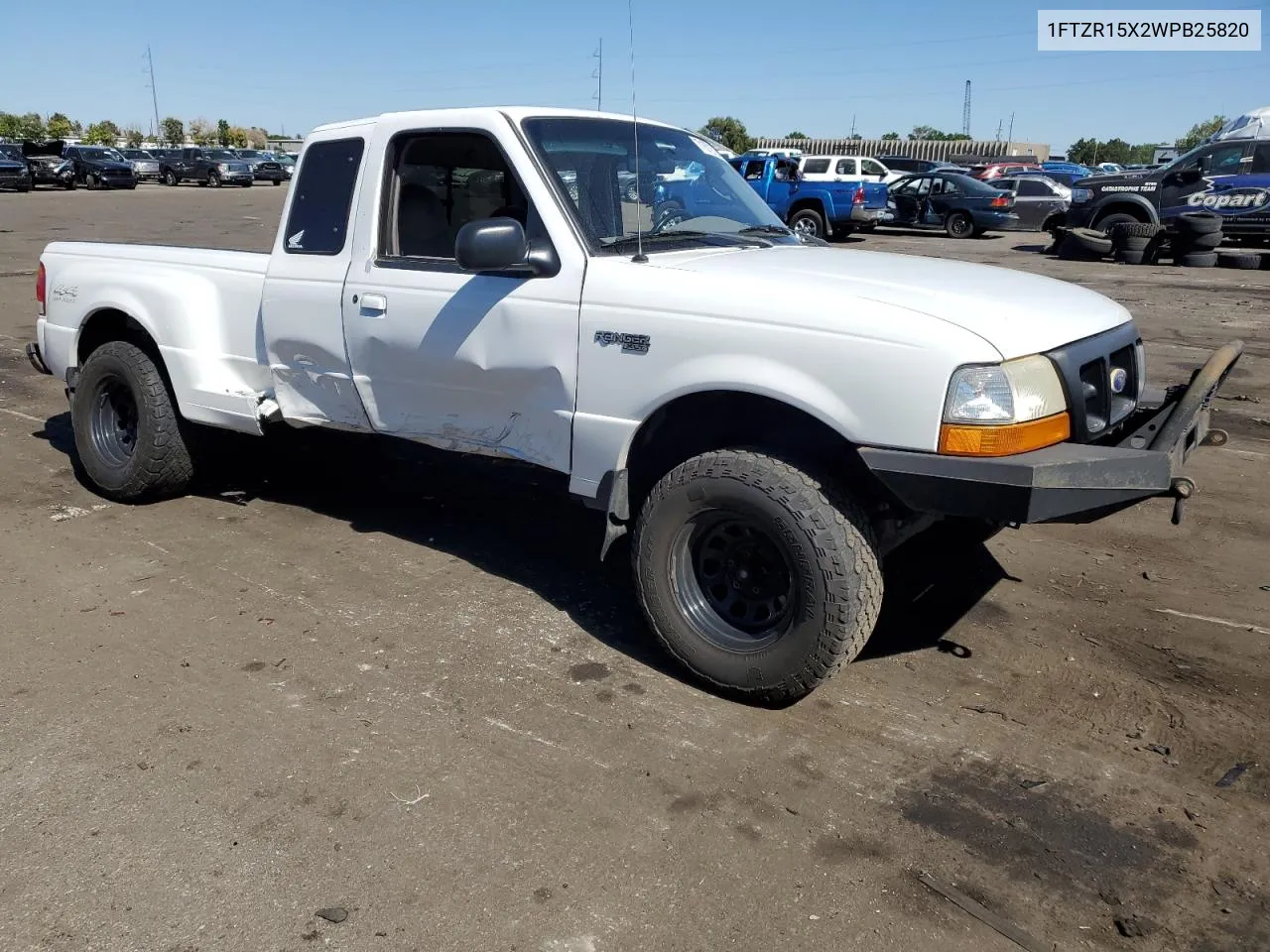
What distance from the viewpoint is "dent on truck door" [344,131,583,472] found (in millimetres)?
3926

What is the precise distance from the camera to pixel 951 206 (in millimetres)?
24797

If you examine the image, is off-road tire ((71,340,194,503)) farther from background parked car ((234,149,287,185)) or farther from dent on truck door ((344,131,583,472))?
background parked car ((234,149,287,185))

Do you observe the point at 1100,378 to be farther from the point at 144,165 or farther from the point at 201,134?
the point at 201,134

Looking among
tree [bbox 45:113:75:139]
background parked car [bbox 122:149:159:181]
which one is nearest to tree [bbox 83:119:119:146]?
tree [bbox 45:113:75:139]

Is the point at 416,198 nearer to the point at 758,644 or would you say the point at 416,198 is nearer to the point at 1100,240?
the point at 758,644

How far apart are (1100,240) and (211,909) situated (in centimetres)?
1915

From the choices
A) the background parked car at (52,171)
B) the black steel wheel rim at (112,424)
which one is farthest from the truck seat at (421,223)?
the background parked car at (52,171)

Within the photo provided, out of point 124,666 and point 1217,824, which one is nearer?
point 1217,824

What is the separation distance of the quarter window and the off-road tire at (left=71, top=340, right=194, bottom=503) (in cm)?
124

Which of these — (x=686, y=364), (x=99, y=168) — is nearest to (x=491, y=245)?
(x=686, y=364)

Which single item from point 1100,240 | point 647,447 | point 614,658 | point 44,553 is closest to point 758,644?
point 614,658

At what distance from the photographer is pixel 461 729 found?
346 centimetres

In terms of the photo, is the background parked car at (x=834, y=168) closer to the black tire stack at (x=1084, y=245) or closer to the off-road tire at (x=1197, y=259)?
the black tire stack at (x=1084, y=245)

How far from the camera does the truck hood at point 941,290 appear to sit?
3.22 metres
